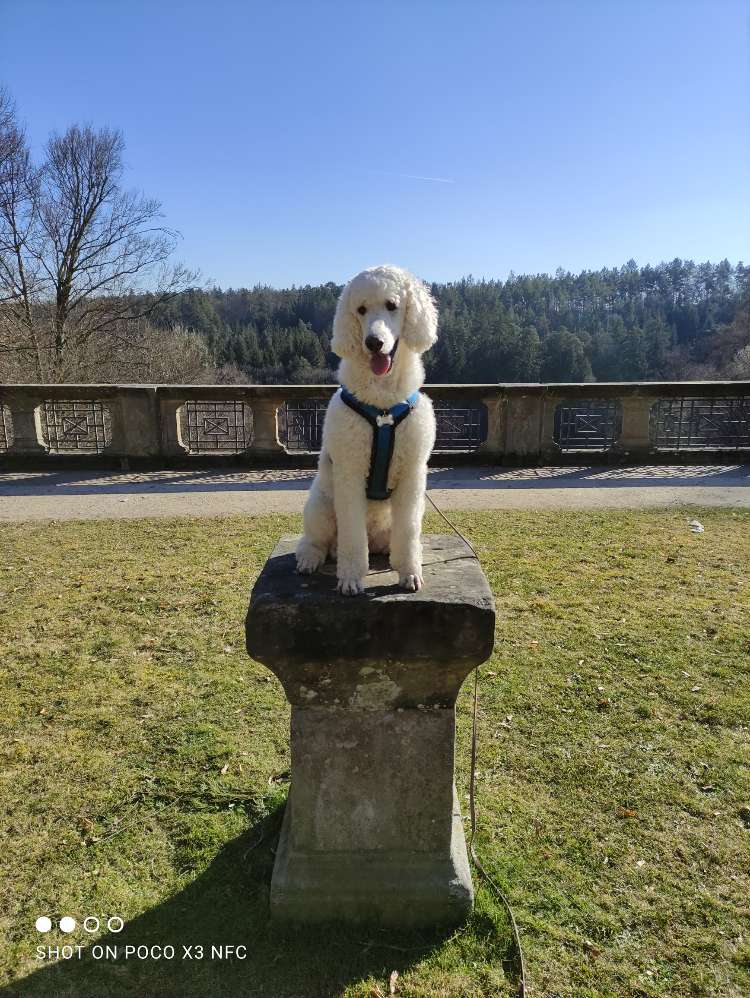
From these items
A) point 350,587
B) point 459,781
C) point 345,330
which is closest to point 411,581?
point 350,587

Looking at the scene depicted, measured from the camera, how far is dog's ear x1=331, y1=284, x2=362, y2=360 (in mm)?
2482

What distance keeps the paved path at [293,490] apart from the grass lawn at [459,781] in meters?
2.92

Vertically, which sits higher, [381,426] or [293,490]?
[381,426]

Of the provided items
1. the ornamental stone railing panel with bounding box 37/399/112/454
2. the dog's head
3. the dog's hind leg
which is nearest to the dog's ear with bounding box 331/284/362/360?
the dog's head

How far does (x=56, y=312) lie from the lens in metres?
24.7

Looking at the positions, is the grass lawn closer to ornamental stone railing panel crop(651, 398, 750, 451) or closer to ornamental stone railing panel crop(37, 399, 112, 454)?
ornamental stone railing panel crop(37, 399, 112, 454)

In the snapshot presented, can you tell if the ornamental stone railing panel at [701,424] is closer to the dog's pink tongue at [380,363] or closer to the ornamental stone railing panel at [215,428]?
the ornamental stone railing panel at [215,428]

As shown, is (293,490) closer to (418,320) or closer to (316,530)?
(316,530)

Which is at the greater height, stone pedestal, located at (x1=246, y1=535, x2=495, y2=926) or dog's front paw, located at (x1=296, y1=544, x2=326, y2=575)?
dog's front paw, located at (x1=296, y1=544, x2=326, y2=575)

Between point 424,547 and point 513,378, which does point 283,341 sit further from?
point 424,547

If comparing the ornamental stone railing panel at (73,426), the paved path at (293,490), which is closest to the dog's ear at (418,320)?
the paved path at (293,490)

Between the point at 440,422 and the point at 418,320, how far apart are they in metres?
10.5

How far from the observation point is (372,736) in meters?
2.69

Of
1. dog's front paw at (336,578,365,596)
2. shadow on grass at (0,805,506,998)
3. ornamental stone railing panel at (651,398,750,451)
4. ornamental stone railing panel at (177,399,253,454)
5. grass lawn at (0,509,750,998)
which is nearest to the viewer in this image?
shadow on grass at (0,805,506,998)
